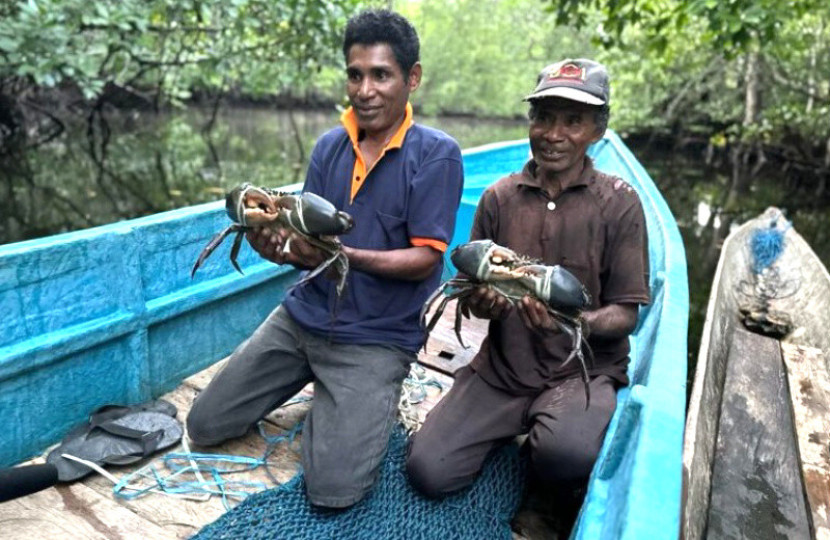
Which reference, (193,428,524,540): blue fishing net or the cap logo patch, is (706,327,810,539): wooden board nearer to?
(193,428,524,540): blue fishing net

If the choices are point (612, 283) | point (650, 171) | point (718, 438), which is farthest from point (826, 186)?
point (612, 283)

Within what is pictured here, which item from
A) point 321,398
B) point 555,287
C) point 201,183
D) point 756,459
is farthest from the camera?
point 201,183

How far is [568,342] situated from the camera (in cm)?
258

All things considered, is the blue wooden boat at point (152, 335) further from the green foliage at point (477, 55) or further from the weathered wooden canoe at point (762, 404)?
the green foliage at point (477, 55)

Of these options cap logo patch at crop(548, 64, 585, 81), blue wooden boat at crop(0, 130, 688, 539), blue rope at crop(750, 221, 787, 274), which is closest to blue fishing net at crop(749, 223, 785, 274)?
blue rope at crop(750, 221, 787, 274)

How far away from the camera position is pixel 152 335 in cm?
297

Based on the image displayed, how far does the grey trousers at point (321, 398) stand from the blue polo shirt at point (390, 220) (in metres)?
0.09

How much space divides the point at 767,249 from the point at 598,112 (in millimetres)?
4795

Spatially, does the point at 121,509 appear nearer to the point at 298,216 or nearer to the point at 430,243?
the point at 298,216

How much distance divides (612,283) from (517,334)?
0.44 m

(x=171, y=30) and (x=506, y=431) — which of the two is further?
(x=171, y=30)

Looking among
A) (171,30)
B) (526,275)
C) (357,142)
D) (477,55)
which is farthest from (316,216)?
(477,55)

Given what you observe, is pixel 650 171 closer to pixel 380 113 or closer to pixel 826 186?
pixel 826 186

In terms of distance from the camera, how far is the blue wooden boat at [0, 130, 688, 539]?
1.74 metres
